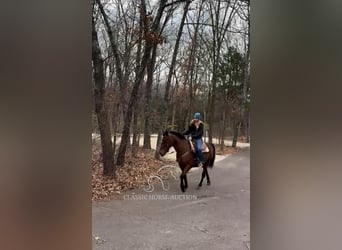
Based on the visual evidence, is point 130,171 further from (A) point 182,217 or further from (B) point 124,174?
(A) point 182,217

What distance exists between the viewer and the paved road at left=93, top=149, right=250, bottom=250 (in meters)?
1.61

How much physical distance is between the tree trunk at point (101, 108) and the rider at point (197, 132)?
0.39m

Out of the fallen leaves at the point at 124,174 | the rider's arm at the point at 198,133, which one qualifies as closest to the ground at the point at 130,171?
the fallen leaves at the point at 124,174

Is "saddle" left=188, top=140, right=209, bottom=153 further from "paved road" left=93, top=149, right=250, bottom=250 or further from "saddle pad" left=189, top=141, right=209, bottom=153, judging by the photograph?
"paved road" left=93, top=149, right=250, bottom=250

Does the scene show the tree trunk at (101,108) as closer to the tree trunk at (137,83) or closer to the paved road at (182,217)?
the tree trunk at (137,83)

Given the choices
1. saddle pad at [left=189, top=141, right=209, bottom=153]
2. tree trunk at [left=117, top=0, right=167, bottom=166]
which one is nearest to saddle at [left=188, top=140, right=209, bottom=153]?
saddle pad at [left=189, top=141, right=209, bottom=153]

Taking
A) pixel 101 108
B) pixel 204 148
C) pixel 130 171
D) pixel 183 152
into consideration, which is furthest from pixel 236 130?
pixel 101 108

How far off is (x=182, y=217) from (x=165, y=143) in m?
0.37

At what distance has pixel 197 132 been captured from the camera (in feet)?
5.43
